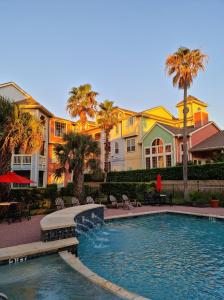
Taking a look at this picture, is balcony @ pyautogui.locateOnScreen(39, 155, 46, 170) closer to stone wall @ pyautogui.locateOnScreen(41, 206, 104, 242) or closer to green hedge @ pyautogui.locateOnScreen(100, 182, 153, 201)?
green hedge @ pyautogui.locateOnScreen(100, 182, 153, 201)

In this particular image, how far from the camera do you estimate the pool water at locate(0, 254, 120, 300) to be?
472cm

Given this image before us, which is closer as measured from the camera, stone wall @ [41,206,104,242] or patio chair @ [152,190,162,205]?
stone wall @ [41,206,104,242]

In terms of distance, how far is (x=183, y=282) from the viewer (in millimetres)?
6008

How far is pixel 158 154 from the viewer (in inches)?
1385

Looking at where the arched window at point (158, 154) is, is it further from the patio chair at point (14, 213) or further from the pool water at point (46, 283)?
the pool water at point (46, 283)

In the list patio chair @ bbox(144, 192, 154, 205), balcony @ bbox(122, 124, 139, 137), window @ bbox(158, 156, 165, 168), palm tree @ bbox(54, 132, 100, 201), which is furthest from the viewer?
balcony @ bbox(122, 124, 139, 137)

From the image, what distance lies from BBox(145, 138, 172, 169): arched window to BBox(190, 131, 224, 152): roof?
11.5ft

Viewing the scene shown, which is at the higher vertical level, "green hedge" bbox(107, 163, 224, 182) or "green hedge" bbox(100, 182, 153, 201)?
"green hedge" bbox(107, 163, 224, 182)

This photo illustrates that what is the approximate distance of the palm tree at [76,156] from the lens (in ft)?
67.1

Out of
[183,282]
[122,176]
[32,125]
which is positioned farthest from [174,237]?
[122,176]

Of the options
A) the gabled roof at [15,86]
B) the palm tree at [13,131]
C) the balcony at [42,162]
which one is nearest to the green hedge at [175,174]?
the balcony at [42,162]

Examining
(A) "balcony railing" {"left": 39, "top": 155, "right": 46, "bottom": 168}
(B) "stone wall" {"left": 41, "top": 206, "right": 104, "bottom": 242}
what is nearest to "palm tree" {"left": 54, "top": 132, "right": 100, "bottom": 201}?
(B) "stone wall" {"left": 41, "top": 206, "right": 104, "bottom": 242}

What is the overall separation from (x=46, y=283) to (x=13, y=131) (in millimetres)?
10728

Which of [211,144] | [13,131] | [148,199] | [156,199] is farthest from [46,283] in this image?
[211,144]
